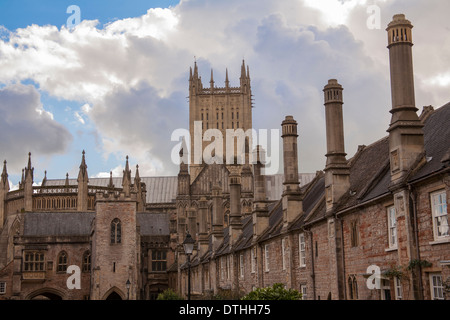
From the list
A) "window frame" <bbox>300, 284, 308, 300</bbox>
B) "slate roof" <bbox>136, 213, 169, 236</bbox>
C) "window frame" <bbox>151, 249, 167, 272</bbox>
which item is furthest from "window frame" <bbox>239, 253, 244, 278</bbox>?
"slate roof" <bbox>136, 213, 169, 236</bbox>

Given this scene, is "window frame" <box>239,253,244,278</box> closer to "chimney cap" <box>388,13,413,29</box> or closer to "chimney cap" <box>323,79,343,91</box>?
"chimney cap" <box>323,79,343,91</box>

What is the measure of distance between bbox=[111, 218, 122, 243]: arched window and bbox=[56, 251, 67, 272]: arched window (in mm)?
8698

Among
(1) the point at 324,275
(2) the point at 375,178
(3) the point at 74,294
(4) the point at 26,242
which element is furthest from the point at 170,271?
(2) the point at 375,178

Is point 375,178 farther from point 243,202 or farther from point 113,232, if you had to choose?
point 243,202

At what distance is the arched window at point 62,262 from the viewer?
70.2 m

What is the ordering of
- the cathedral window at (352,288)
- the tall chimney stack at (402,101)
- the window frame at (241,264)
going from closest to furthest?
the tall chimney stack at (402,101) < the cathedral window at (352,288) < the window frame at (241,264)

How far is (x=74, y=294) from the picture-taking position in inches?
2726

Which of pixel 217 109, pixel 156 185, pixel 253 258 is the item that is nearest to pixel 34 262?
pixel 253 258

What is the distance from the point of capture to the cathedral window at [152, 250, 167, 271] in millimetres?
76875

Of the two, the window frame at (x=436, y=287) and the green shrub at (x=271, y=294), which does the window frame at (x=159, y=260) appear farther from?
the window frame at (x=436, y=287)

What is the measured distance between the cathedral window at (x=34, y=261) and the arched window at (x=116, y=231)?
9993 millimetres

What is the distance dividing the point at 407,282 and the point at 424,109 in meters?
8.84

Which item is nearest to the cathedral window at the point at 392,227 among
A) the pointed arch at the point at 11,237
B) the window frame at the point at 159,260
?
the window frame at the point at 159,260
